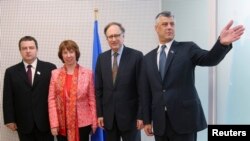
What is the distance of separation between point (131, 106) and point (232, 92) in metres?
1.23

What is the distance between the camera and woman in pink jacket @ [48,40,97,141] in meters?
2.94

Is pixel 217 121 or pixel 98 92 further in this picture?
pixel 217 121

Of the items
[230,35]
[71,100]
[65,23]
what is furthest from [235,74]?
[65,23]

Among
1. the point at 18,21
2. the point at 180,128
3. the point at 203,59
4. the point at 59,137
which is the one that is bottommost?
the point at 59,137

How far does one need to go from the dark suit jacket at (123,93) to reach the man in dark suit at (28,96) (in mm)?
768

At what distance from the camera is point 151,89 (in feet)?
8.45

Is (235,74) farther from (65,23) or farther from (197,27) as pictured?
(65,23)

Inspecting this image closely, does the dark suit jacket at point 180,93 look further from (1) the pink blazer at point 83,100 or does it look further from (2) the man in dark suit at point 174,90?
(1) the pink blazer at point 83,100

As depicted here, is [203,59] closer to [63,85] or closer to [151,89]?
[151,89]

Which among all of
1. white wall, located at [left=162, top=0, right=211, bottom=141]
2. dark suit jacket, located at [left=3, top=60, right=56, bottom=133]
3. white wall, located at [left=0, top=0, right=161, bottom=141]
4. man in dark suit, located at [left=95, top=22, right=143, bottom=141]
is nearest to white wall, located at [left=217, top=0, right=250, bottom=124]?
white wall, located at [left=162, top=0, right=211, bottom=141]

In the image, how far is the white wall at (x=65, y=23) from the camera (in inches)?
152

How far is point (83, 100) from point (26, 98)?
694 mm

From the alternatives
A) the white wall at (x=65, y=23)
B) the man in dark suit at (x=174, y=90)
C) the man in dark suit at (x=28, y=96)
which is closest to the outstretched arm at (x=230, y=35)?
the man in dark suit at (x=174, y=90)

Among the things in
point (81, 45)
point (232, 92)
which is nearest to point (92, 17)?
point (81, 45)
